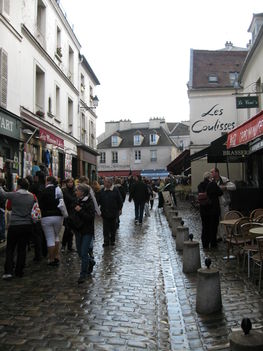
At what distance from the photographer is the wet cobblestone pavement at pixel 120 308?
3.87 meters

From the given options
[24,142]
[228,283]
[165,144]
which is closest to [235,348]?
[228,283]

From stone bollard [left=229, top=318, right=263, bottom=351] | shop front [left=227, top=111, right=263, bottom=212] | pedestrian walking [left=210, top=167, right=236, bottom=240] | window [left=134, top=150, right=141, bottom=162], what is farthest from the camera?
window [left=134, top=150, right=141, bottom=162]

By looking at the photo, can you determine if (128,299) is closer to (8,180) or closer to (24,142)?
(8,180)

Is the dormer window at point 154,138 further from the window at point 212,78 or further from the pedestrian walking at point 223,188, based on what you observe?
the pedestrian walking at point 223,188

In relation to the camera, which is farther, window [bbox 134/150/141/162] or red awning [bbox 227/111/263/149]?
window [bbox 134/150/141/162]

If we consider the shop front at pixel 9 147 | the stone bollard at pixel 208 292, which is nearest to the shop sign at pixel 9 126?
Result: the shop front at pixel 9 147

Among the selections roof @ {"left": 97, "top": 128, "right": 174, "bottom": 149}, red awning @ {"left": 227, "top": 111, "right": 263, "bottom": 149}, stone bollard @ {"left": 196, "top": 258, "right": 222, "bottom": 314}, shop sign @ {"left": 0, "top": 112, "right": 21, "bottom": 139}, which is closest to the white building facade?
shop sign @ {"left": 0, "top": 112, "right": 21, "bottom": 139}

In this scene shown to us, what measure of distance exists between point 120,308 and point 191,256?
2022 millimetres

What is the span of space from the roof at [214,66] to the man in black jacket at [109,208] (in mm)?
20655

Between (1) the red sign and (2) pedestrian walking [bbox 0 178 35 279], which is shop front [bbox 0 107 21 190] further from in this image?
(2) pedestrian walking [bbox 0 178 35 279]

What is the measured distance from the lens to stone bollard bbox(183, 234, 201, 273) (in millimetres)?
6436

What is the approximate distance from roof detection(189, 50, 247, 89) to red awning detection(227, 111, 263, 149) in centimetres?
1956

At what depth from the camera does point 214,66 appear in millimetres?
31750

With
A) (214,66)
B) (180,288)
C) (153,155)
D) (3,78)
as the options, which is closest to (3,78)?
(3,78)
